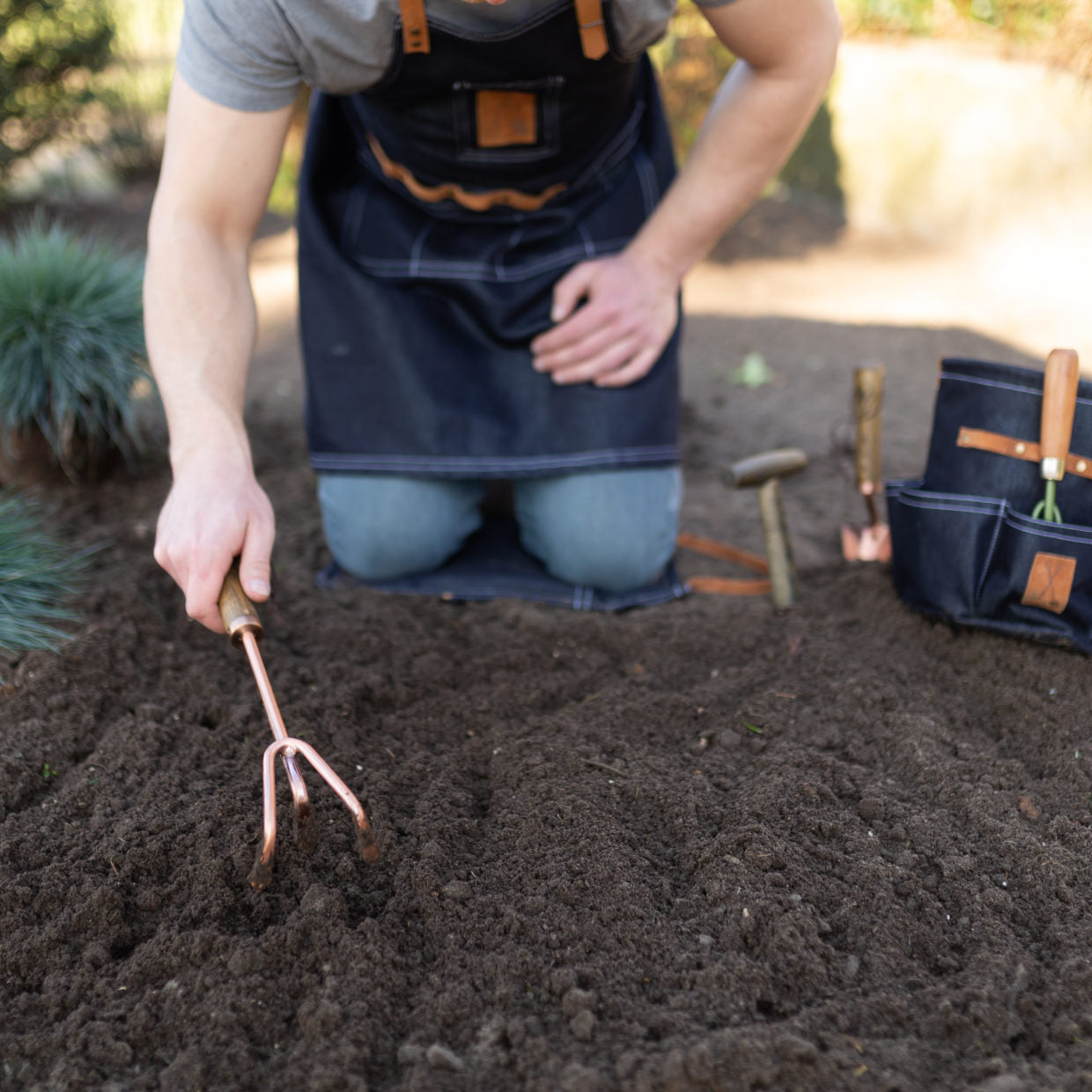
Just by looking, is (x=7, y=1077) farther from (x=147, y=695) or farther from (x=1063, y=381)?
(x=1063, y=381)

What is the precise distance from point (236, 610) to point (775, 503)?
3.53ft

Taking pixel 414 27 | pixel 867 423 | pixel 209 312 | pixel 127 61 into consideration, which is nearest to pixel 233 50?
pixel 414 27

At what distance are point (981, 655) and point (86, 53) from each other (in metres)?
4.74

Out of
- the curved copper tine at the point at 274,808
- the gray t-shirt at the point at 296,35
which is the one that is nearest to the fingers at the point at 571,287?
the gray t-shirt at the point at 296,35

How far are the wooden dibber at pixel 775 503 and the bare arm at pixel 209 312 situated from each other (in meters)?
0.90

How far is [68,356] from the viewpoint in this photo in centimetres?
204

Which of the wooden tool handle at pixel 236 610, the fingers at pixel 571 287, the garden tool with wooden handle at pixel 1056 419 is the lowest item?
the wooden tool handle at pixel 236 610

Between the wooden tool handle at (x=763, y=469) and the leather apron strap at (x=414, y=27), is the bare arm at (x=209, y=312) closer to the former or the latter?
the leather apron strap at (x=414, y=27)

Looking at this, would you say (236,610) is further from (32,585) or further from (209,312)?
(32,585)

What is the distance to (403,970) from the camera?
3.46 feet

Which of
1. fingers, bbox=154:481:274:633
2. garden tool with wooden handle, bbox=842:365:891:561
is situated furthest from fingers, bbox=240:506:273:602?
garden tool with wooden handle, bbox=842:365:891:561

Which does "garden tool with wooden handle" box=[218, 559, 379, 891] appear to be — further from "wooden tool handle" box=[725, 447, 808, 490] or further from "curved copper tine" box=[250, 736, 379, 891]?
"wooden tool handle" box=[725, 447, 808, 490]

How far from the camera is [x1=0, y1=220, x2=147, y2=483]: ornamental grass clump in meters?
2.02

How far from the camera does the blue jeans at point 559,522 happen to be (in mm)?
1992
